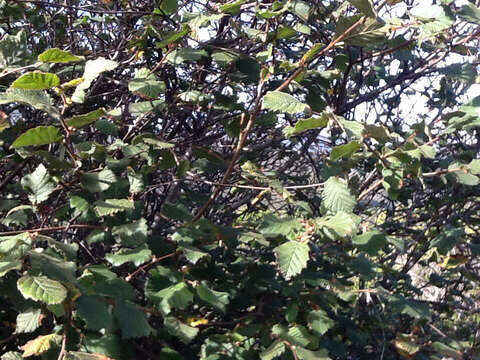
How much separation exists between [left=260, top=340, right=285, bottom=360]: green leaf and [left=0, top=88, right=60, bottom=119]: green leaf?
885 millimetres

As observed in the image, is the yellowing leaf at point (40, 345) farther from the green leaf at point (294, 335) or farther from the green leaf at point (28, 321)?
the green leaf at point (294, 335)

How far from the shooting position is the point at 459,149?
103 inches

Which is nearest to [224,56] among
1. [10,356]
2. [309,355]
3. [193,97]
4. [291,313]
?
[193,97]

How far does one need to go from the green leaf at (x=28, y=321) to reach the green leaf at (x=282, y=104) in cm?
81

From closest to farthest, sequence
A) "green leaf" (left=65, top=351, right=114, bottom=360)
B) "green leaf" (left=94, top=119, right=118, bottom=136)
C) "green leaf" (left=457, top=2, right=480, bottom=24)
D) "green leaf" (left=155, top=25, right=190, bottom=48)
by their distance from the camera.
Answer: "green leaf" (left=65, top=351, right=114, bottom=360), "green leaf" (left=155, top=25, right=190, bottom=48), "green leaf" (left=94, top=119, right=118, bottom=136), "green leaf" (left=457, top=2, right=480, bottom=24)

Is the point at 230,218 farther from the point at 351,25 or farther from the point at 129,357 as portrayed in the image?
the point at 351,25

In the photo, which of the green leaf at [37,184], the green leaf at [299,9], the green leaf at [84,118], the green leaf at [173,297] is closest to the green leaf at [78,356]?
the green leaf at [173,297]

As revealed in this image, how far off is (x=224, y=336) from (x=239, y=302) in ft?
0.45

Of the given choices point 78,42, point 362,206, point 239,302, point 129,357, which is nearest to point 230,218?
point 239,302

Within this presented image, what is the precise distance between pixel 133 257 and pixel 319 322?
66 cm

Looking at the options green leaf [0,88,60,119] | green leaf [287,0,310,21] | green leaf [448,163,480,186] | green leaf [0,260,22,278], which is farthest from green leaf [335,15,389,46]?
green leaf [0,260,22,278]

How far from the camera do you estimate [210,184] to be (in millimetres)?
1814

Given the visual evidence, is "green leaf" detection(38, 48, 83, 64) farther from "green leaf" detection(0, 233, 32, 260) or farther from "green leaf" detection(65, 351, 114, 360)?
"green leaf" detection(65, 351, 114, 360)

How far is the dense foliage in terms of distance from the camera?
1.39 meters
